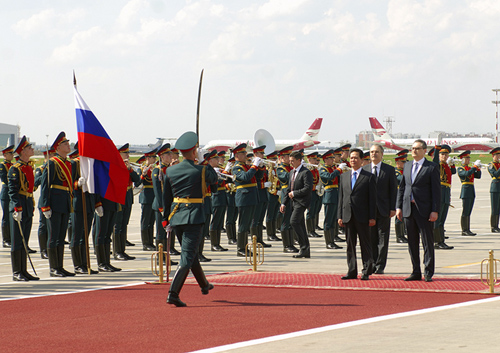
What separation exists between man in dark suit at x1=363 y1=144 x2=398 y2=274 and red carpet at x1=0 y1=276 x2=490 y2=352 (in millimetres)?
2143

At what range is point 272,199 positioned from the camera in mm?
17641

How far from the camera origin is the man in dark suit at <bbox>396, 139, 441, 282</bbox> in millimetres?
10461

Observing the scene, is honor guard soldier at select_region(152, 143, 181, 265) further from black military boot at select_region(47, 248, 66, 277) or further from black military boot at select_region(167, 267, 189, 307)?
black military boot at select_region(167, 267, 189, 307)

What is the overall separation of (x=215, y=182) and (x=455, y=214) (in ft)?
58.2

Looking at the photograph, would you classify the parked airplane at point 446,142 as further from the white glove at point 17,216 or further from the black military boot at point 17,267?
the black military boot at point 17,267

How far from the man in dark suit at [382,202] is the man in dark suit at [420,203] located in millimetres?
822

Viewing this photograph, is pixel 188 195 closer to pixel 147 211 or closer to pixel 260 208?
pixel 147 211

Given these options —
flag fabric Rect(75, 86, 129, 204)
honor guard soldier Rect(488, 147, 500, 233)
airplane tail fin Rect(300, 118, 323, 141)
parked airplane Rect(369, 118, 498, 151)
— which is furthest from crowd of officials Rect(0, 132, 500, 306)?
parked airplane Rect(369, 118, 498, 151)

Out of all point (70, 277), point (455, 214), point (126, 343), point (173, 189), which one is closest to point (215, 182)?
point (173, 189)

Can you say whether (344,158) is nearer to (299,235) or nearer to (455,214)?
(299,235)

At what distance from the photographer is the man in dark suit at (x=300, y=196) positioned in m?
13.8

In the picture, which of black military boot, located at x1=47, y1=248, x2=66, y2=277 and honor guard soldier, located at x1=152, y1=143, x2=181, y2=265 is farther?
honor guard soldier, located at x1=152, y1=143, x2=181, y2=265

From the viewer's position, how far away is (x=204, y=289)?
9102mm

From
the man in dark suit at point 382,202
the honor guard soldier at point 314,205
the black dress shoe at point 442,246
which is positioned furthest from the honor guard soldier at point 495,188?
the man in dark suit at point 382,202
